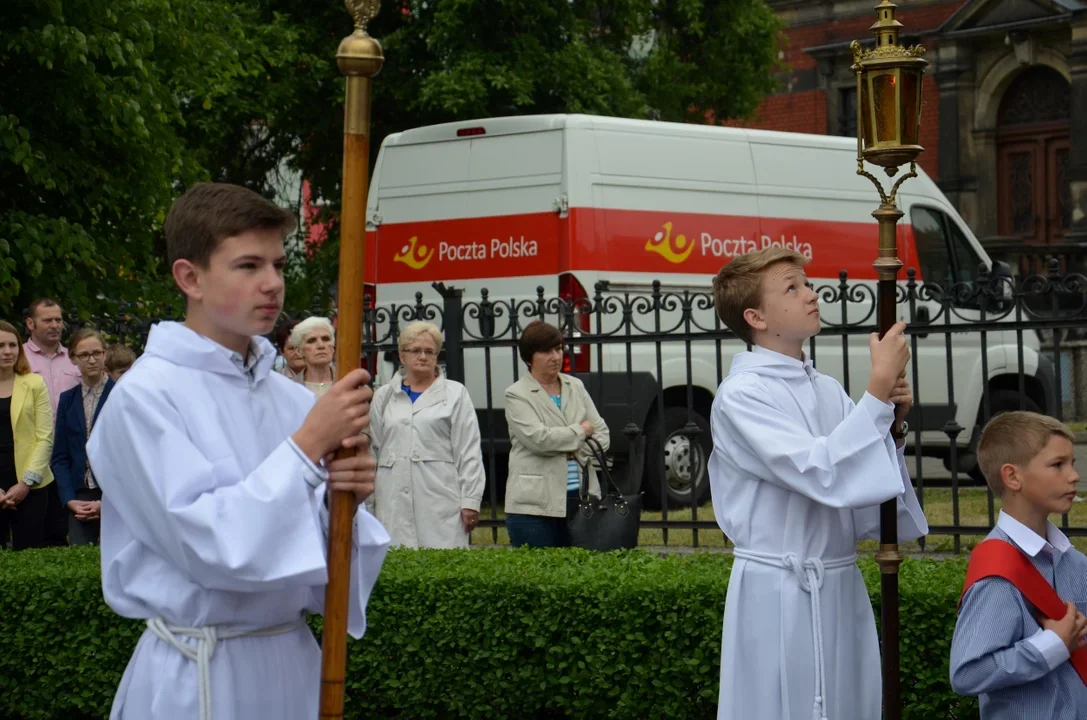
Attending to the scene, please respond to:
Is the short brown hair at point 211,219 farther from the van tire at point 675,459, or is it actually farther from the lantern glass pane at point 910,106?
the van tire at point 675,459

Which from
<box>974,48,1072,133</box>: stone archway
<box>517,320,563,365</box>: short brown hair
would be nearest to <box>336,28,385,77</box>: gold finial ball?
<box>517,320,563,365</box>: short brown hair

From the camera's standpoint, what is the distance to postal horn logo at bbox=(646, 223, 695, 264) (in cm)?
1202

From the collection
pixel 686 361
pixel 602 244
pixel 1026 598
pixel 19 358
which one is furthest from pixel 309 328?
pixel 1026 598

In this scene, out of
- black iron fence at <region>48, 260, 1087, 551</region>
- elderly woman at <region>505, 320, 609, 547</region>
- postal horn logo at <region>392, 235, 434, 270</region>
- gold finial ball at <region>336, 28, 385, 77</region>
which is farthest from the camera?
postal horn logo at <region>392, 235, 434, 270</region>

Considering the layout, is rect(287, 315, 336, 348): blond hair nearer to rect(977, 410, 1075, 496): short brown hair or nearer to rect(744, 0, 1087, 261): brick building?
rect(977, 410, 1075, 496): short brown hair

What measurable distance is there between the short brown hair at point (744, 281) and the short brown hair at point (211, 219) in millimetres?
1423

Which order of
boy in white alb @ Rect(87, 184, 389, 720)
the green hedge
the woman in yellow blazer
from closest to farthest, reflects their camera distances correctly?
boy in white alb @ Rect(87, 184, 389, 720)
the green hedge
the woman in yellow blazer

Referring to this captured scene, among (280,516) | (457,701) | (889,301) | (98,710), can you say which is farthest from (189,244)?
(98,710)

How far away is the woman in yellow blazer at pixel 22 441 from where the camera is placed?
9.04m

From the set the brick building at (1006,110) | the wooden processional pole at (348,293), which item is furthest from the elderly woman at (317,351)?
the brick building at (1006,110)

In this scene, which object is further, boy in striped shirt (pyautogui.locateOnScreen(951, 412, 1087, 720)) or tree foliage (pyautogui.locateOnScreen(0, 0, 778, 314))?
tree foliage (pyautogui.locateOnScreen(0, 0, 778, 314))

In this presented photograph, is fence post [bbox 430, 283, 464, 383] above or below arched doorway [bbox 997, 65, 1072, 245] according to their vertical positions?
below

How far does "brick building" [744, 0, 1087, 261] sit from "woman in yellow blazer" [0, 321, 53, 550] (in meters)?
19.3

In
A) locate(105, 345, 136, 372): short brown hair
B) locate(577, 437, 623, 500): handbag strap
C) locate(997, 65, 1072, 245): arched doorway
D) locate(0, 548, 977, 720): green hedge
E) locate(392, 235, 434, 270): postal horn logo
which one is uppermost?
locate(997, 65, 1072, 245): arched doorway
